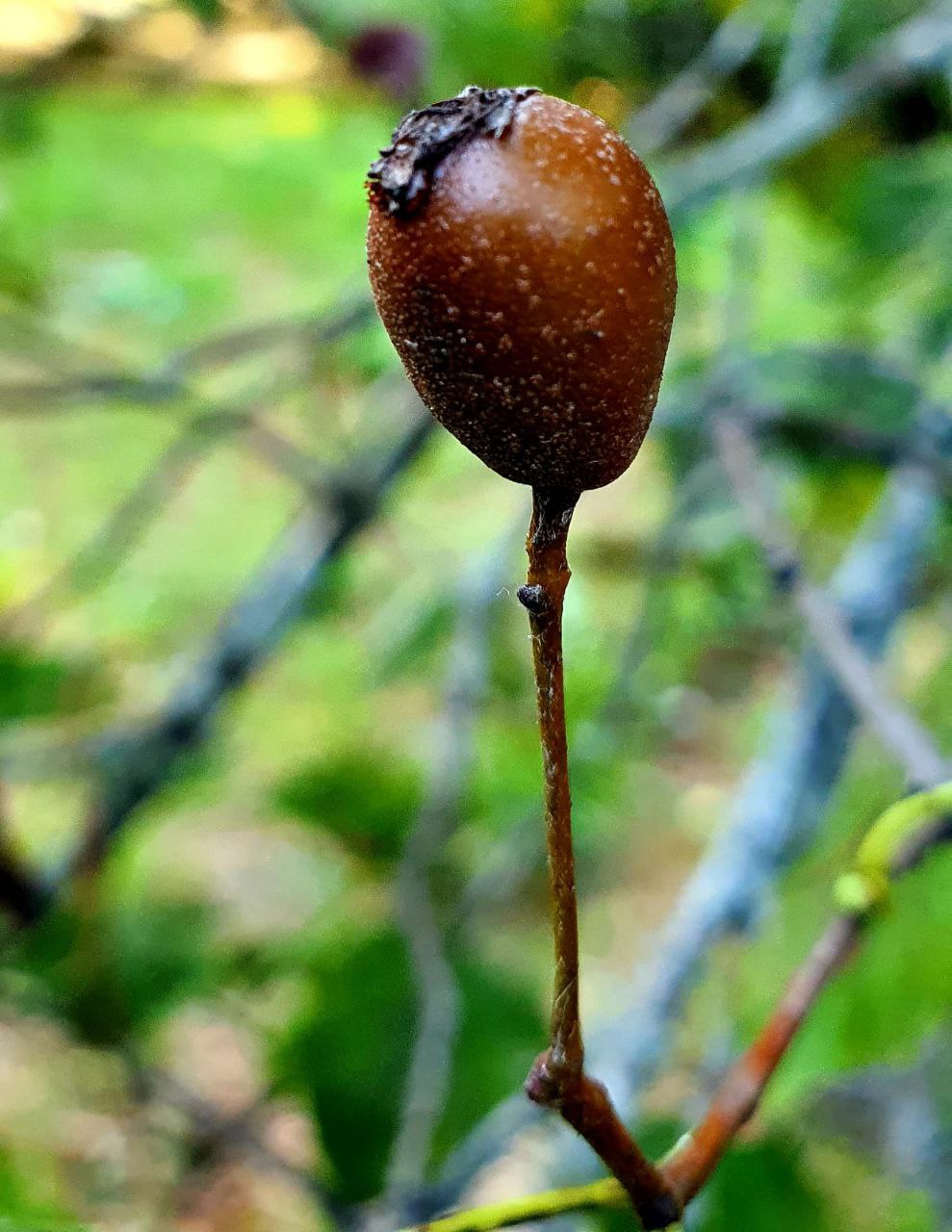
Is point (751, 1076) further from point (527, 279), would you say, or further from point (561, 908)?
point (527, 279)

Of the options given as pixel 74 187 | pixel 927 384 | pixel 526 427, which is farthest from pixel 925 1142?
pixel 74 187

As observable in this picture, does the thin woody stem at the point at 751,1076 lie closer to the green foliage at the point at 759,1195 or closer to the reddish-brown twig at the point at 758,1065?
the reddish-brown twig at the point at 758,1065

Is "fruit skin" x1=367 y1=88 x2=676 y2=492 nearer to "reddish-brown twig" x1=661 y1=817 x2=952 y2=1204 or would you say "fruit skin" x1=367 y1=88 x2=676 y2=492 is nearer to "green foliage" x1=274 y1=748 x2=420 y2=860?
"reddish-brown twig" x1=661 y1=817 x2=952 y2=1204

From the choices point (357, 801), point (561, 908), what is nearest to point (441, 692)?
point (357, 801)

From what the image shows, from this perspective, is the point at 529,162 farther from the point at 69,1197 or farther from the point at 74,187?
the point at 74,187

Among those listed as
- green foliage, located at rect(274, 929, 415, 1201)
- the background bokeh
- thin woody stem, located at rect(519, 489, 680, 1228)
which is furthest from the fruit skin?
green foliage, located at rect(274, 929, 415, 1201)
